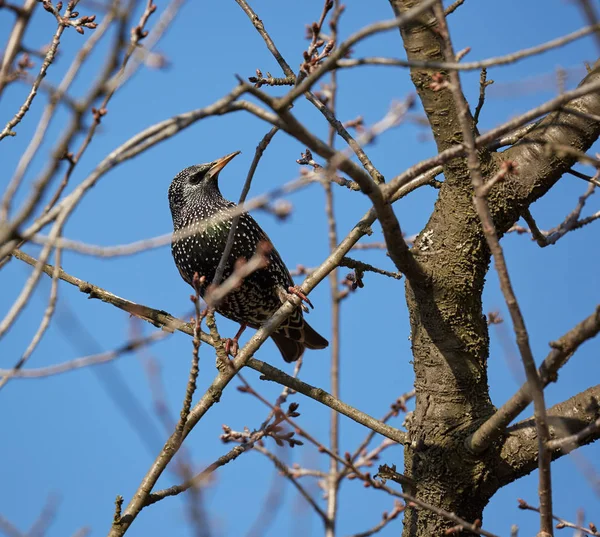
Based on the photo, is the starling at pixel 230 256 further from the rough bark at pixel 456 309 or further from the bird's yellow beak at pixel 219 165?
the rough bark at pixel 456 309

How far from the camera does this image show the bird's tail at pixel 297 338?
5684 mm

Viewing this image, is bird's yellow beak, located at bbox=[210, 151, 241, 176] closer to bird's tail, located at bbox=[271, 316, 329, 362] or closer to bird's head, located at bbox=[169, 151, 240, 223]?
bird's head, located at bbox=[169, 151, 240, 223]

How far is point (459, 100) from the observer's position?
2119 mm

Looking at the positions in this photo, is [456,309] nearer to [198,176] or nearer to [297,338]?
[297,338]

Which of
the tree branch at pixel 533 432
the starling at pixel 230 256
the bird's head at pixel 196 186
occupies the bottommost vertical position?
the tree branch at pixel 533 432

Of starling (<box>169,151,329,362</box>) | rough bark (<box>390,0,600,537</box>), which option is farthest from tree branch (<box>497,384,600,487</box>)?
starling (<box>169,151,329,362</box>)

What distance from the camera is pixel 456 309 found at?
10.9 ft

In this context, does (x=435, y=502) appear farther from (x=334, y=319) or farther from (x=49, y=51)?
(x=49, y=51)

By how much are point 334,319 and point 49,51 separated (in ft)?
4.76

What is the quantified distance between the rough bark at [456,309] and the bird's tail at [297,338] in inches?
89.3

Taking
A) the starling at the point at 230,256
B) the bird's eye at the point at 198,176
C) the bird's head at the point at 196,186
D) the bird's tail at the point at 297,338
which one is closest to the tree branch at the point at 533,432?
the starling at the point at 230,256

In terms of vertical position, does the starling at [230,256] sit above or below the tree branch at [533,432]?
above

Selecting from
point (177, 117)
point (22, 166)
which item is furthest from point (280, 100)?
point (22, 166)

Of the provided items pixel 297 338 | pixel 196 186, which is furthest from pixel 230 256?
pixel 297 338
